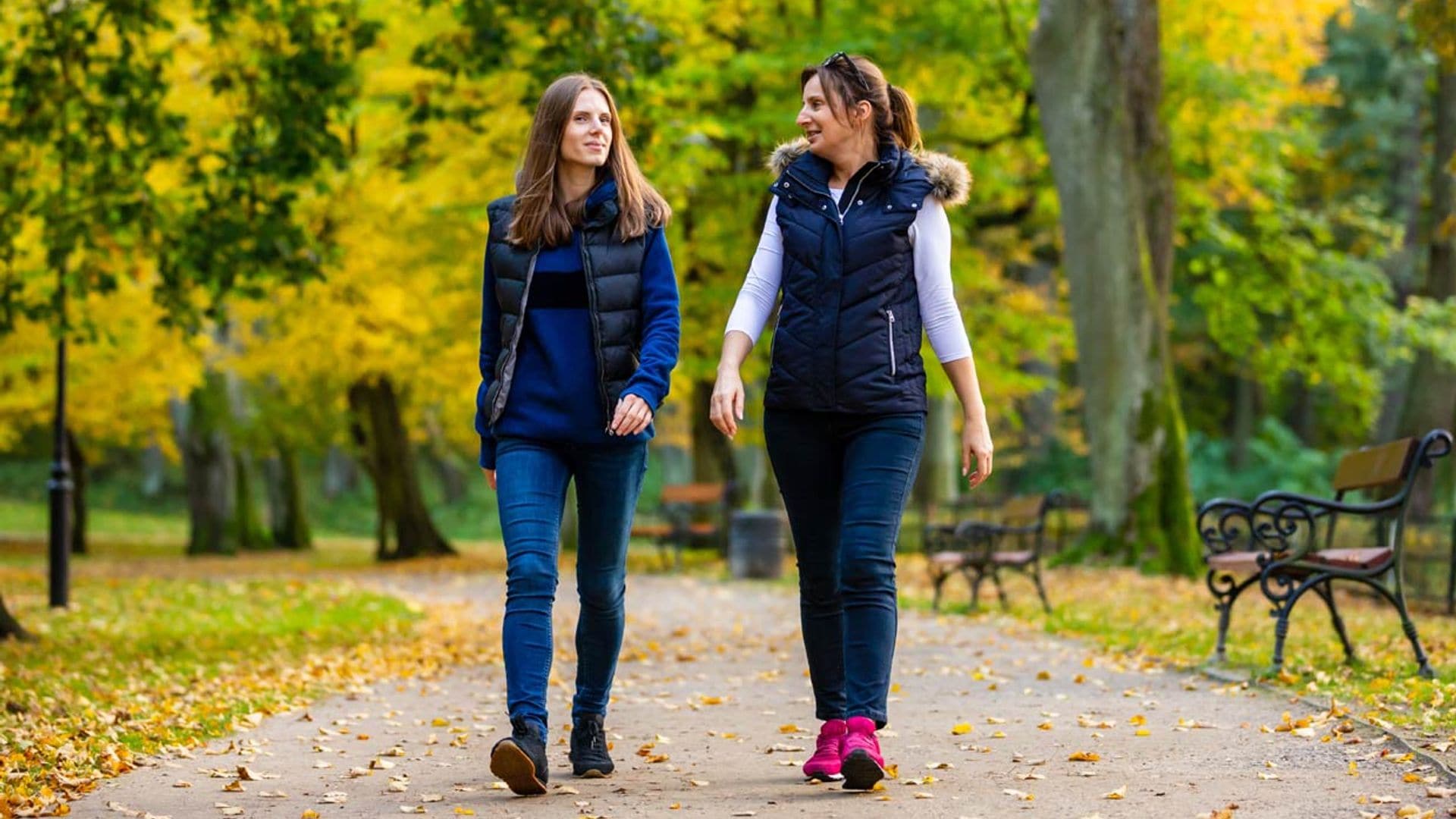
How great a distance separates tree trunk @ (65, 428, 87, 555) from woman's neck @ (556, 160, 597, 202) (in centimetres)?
2833

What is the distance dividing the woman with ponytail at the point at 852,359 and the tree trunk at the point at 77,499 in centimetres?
2871

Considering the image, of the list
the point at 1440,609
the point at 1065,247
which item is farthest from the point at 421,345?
the point at 1440,609

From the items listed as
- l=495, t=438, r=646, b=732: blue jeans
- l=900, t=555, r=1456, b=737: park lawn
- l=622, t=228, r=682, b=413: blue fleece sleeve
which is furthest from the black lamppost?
l=622, t=228, r=682, b=413: blue fleece sleeve

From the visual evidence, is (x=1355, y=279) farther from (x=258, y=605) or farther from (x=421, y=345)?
(x=258, y=605)

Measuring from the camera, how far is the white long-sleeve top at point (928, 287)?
5645 millimetres

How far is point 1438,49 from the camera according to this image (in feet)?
42.4

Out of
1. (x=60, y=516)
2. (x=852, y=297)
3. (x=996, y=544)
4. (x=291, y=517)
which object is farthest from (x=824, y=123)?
(x=291, y=517)

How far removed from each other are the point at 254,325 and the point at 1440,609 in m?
20.2

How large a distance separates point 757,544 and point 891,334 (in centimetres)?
1456

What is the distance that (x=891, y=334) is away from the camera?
5.54 m

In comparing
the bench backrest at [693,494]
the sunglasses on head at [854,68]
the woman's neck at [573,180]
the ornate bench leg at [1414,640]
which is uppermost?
the sunglasses on head at [854,68]

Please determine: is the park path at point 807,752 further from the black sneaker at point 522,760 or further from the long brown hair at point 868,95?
the long brown hair at point 868,95

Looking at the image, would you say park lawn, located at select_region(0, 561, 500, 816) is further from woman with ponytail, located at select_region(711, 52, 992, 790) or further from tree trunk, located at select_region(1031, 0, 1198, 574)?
tree trunk, located at select_region(1031, 0, 1198, 574)

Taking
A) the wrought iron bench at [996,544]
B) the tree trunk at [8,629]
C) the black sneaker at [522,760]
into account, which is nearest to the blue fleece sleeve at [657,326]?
the black sneaker at [522,760]
